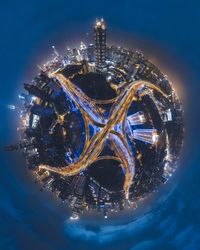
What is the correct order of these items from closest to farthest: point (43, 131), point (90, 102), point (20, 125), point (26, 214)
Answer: point (90, 102)
point (43, 131)
point (20, 125)
point (26, 214)

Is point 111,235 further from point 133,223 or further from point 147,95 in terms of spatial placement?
point 147,95

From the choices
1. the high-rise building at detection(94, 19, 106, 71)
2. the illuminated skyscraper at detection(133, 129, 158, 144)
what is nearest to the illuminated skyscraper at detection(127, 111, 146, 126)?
the illuminated skyscraper at detection(133, 129, 158, 144)

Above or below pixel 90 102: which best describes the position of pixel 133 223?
below

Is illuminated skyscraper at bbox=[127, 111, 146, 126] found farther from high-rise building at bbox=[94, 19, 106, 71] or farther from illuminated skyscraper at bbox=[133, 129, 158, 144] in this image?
high-rise building at bbox=[94, 19, 106, 71]

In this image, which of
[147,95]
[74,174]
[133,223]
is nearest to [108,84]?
[147,95]

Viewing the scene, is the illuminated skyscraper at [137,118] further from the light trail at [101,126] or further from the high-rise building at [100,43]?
the high-rise building at [100,43]

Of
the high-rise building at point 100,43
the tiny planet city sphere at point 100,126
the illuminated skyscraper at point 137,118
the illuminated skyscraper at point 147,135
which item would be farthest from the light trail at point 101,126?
the high-rise building at point 100,43
